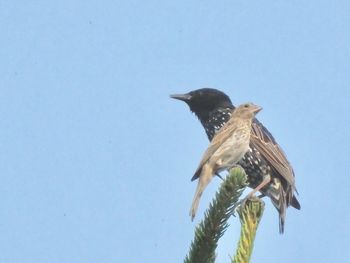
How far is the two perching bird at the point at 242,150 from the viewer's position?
4.71 m

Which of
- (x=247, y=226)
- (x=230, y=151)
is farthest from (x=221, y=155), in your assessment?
(x=247, y=226)

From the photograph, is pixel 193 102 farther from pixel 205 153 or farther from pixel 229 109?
pixel 205 153

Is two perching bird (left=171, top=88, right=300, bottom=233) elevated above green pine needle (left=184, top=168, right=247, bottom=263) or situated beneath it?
elevated above

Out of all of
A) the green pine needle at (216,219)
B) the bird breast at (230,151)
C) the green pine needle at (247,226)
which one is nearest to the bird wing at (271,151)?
the bird breast at (230,151)

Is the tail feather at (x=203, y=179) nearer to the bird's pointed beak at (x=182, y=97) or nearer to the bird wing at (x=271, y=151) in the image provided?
the bird wing at (x=271, y=151)

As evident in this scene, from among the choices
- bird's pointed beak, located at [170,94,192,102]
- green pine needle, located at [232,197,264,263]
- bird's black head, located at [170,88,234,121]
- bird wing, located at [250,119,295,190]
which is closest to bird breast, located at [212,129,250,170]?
green pine needle, located at [232,197,264,263]

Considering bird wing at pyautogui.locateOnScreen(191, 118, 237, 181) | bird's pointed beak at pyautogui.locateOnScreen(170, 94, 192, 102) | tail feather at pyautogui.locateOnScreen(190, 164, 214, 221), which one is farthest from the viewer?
bird's pointed beak at pyautogui.locateOnScreen(170, 94, 192, 102)

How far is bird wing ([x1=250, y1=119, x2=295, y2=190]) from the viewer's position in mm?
7777

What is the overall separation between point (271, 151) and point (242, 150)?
3317 millimetres

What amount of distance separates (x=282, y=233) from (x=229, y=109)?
243 centimetres

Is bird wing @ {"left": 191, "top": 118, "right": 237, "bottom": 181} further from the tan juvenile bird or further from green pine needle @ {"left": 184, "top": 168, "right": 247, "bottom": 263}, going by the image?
green pine needle @ {"left": 184, "top": 168, "right": 247, "bottom": 263}

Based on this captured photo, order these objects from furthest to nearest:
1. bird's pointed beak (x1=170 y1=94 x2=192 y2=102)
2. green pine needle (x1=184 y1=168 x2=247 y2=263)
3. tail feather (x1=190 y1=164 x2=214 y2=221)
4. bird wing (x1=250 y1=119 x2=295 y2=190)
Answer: bird's pointed beak (x1=170 y1=94 x2=192 y2=102) < bird wing (x1=250 y1=119 x2=295 y2=190) < tail feather (x1=190 y1=164 x2=214 y2=221) < green pine needle (x1=184 y1=168 x2=247 y2=263)

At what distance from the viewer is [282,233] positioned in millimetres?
7289

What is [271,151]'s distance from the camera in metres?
8.06
